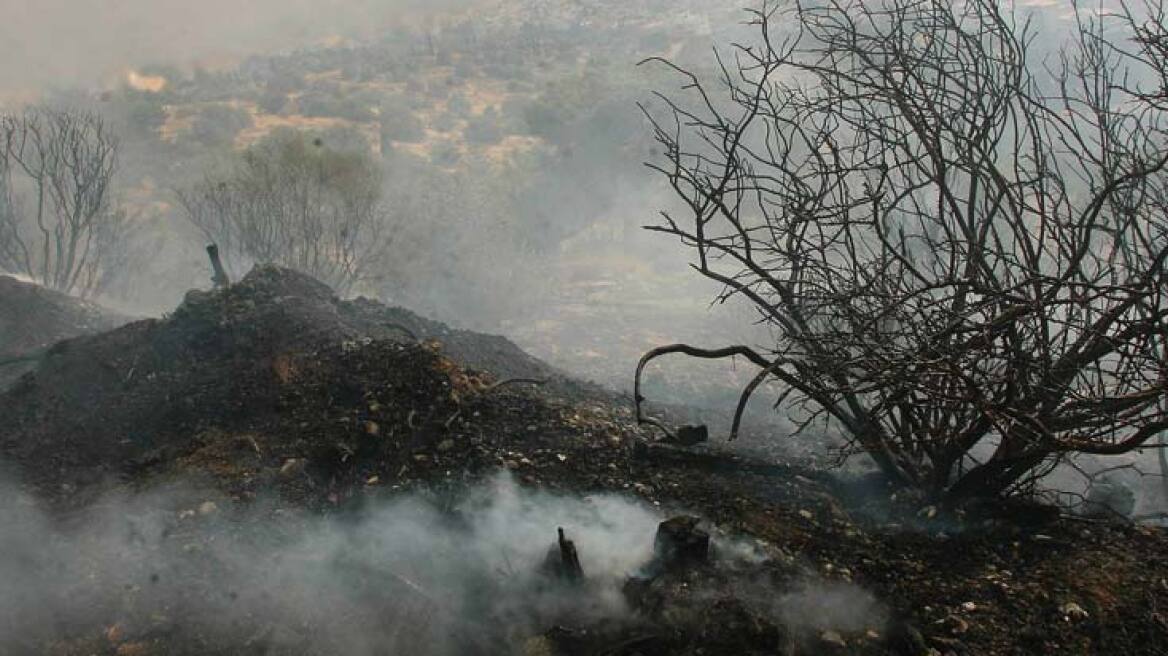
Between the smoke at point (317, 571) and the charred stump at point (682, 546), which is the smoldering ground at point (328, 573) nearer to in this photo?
the smoke at point (317, 571)

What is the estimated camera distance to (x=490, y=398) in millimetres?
5262

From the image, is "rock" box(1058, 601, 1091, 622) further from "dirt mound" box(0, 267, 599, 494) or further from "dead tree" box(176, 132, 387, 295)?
"dead tree" box(176, 132, 387, 295)

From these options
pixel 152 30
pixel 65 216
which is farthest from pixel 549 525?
pixel 152 30

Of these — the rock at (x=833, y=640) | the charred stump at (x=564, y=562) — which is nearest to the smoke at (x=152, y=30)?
the charred stump at (x=564, y=562)

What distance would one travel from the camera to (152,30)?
4906 centimetres

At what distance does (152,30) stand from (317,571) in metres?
56.8

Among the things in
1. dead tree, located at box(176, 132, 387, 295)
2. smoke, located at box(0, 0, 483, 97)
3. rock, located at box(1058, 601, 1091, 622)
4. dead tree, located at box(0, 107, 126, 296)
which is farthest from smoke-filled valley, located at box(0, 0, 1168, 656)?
smoke, located at box(0, 0, 483, 97)

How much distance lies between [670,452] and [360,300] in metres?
8.58

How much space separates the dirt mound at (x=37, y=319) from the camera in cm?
1254

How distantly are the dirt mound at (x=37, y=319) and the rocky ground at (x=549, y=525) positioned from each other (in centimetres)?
653

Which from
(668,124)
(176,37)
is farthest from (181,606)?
(176,37)

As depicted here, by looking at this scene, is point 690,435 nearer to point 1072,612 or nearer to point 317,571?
point 1072,612

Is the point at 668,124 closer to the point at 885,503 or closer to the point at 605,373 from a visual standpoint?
the point at 605,373

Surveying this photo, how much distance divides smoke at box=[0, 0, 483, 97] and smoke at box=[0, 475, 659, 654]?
142ft
